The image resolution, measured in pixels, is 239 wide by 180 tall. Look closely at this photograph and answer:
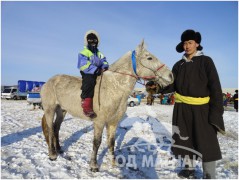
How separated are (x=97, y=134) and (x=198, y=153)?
2.15 meters

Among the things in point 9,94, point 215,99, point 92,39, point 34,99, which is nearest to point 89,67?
point 92,39

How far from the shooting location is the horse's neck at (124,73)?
4895 millimetres

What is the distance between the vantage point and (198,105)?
3986 millimetres

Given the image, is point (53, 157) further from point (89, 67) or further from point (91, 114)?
point (89, 67)

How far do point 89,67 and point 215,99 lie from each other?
8.53ft

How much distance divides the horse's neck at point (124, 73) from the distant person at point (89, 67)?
1.29 feet

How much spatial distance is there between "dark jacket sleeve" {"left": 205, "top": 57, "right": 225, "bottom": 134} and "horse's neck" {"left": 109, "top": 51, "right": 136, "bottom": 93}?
1657 millimetres

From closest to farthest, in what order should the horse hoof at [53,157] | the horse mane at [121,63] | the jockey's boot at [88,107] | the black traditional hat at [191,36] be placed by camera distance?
the black traditional hat at [191,36]
the jockey's boot at [88,107]
the horse mane at [121,63]
the horse hoof at [53,157]

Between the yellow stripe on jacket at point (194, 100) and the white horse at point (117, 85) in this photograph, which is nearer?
the yellow stripe on jacket at point (194, 100)

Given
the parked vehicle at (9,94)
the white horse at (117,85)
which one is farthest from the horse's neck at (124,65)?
the parked vehicle at (9,94)

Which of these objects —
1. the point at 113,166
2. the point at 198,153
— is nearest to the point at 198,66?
the point at 198,153

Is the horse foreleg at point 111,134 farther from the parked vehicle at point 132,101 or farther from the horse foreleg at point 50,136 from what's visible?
the parked vehicle at point 132,101

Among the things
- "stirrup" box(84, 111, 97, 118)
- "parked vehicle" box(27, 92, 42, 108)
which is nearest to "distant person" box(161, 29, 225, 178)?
"stirrup" box(84, 111, 97, 118)

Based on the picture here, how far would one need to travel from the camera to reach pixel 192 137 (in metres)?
4.12
